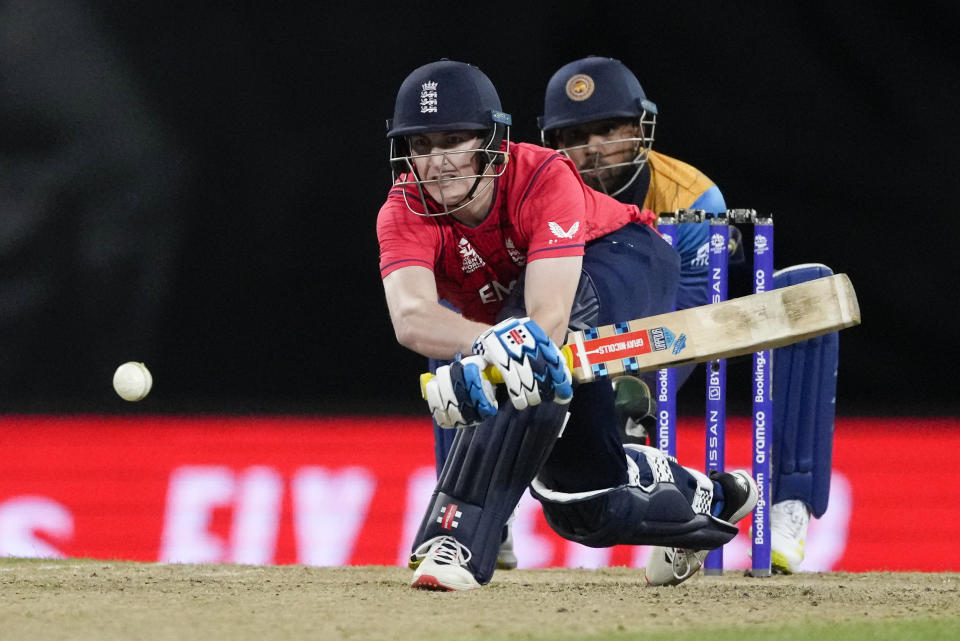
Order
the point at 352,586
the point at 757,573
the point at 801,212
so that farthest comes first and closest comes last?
the point at 801,212, the point at 757,573, the point at 352,586

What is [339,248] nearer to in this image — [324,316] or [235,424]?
[324,316]

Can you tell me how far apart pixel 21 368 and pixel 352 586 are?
222 cm

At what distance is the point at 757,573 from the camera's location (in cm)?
363

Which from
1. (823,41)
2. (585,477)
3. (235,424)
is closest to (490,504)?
(585,477)

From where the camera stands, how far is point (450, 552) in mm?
2678

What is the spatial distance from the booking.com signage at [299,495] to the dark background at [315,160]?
0.33ft

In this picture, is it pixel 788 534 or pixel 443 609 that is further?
pixel 788 534

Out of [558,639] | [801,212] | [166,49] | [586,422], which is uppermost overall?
[166,49]

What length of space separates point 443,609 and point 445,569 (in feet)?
0.89

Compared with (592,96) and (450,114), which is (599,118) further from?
(450,114)

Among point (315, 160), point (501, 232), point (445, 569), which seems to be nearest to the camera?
point (445, 569)

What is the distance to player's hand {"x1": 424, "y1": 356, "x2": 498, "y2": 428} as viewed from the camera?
2555 mm

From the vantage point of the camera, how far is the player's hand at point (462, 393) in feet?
8.38

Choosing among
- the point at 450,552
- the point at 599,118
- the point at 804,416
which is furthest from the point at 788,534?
the point at 450,552
